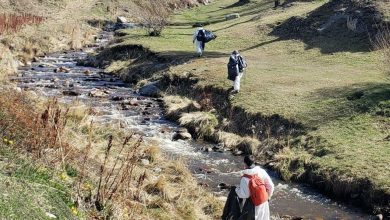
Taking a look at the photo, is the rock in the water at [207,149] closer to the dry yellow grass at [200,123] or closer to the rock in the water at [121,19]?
the dry yellow grass at [200,123]

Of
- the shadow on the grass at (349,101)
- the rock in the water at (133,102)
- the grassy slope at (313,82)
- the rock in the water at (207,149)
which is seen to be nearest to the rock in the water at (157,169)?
the rock in the water at (207,149)

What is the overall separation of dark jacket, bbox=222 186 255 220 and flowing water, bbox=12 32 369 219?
370cm

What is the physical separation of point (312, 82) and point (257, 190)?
53.4 ft

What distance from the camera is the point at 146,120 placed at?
23953 millimetres

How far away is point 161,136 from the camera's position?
2164 centimetres

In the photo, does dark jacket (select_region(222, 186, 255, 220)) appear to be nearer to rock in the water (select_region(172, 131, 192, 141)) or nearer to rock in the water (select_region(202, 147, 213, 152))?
rock in the water (select_region(202, 147, 213, 152))

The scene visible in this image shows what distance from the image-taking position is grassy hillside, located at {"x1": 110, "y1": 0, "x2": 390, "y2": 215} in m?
17.5

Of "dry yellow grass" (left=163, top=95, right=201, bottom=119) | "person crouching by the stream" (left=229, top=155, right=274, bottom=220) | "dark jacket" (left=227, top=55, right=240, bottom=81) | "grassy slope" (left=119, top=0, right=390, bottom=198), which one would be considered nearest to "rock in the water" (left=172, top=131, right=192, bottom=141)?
"dry yellow grass" (left=163, top=95, right=201, bottom=119)

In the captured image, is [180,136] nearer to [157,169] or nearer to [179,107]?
[179,107]

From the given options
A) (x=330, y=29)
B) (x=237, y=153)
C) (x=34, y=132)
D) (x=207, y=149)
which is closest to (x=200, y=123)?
(x=207, y=149)

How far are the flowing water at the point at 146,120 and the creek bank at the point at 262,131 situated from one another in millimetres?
477

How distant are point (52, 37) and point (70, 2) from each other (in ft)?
72.5

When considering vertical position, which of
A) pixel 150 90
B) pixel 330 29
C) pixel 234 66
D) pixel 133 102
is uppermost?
pixel 330 29

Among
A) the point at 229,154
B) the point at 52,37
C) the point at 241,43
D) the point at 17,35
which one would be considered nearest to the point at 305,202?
the point at 229,154
